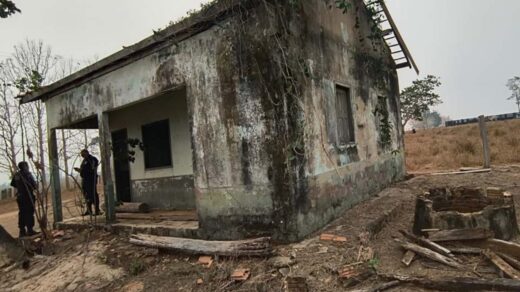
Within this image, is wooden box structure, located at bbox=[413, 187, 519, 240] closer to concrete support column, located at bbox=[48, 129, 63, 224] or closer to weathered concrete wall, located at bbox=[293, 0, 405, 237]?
weathered concrete wall, located at bbox=[293, 0, 405, 237]

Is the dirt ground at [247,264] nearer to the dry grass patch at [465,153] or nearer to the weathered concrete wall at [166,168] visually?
the weathered concrete wall at [166,168]

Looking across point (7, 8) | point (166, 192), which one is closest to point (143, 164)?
point (166, 192)

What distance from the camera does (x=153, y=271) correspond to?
6.26 meters

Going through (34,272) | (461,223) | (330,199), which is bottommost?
(34,272)

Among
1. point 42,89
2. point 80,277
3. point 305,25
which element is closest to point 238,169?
point 305,25

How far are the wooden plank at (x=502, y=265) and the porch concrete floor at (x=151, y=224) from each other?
14.2ft

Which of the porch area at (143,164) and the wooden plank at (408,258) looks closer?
the wooden plank at (408,258)

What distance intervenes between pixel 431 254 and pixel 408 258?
302mm

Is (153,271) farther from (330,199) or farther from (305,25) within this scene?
(305,25)

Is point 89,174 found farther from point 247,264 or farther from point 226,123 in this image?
point 247,264

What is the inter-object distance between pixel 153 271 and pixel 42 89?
604 cm

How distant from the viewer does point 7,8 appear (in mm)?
7820

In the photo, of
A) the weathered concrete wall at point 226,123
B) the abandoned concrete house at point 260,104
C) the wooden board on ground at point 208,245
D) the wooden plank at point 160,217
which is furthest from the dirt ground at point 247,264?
the wooden plank at point 160,217

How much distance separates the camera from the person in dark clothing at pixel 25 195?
31.7 ft
